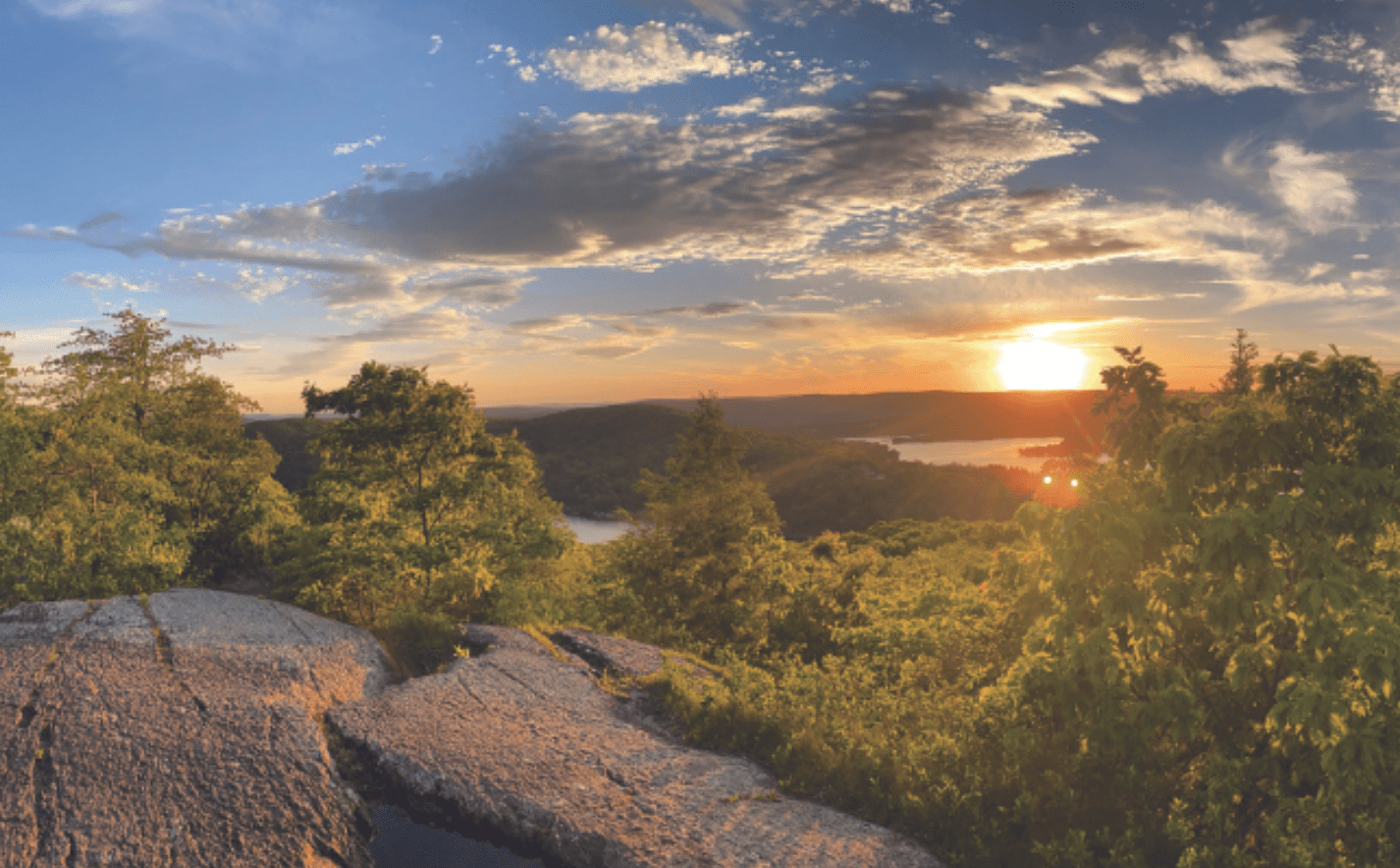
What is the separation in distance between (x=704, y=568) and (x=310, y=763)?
42.5 feet

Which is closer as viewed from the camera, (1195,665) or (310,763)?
(1195,665)

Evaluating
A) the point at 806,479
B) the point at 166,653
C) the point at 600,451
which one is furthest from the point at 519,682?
the point at 600,451

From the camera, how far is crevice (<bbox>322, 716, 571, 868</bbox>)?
6.92 metres

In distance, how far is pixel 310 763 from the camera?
741 cm

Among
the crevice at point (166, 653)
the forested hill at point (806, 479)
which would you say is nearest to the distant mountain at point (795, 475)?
the forested hill at point (806, 479)

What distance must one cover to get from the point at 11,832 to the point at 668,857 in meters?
5.82

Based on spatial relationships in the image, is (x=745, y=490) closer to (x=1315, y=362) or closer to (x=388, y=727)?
(x=388, y=727)

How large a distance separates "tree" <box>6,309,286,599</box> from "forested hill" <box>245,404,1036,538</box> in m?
49.8

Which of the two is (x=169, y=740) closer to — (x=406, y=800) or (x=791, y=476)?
(x=406, y=800)

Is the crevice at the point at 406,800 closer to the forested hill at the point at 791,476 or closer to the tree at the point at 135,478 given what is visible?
the tree at the point at 135,478

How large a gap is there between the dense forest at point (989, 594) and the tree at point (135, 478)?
6 cm

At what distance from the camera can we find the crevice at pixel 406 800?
6918 mm

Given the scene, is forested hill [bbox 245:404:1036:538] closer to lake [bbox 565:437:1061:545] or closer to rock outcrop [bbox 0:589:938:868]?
lake [bbox 565:437:1061:545]

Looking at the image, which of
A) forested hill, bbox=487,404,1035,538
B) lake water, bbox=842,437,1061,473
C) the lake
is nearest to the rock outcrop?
forested hill, bbox=487,404,1035,538
